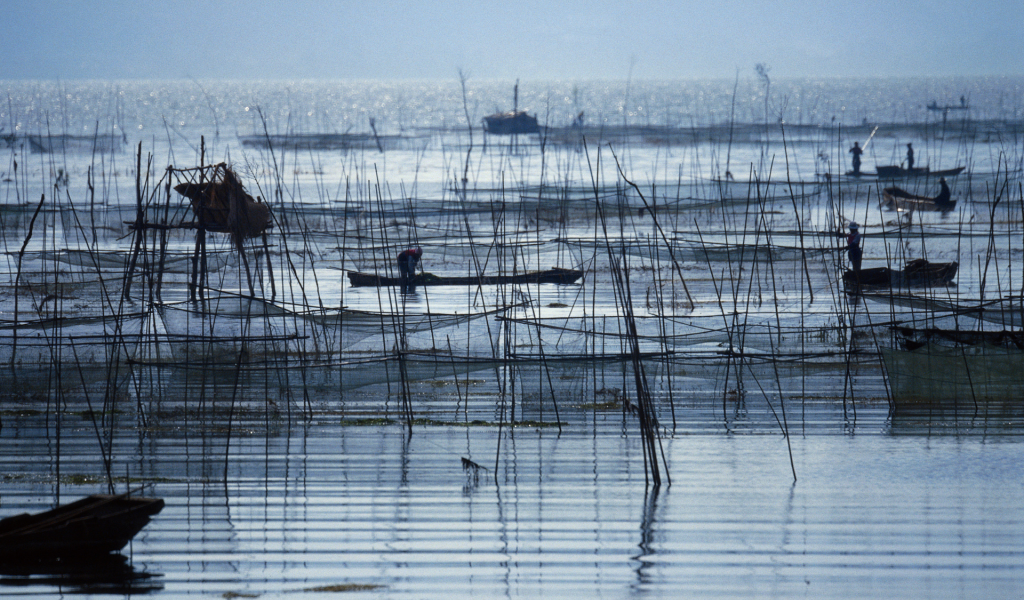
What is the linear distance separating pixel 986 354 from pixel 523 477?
9.27 feet

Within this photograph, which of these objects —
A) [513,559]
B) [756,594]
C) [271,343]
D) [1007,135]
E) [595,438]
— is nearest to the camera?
[756,594]

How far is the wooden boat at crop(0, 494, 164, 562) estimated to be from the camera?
11.1 feet

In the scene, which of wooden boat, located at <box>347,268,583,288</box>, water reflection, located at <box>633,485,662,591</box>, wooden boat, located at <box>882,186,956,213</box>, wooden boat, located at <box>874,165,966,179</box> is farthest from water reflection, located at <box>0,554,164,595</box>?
wooden boat, located at <box>874,165,966,179</box>

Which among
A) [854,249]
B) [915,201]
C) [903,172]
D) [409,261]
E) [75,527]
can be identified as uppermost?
[903,172]

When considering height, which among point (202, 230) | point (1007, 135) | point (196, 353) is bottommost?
point (196, 353)

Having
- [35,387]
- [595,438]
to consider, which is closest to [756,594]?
[595,438]

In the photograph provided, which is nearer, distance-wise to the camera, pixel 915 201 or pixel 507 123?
pixel 915 201

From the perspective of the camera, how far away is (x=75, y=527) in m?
3.40

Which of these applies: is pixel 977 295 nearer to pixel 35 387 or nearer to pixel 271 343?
pixel 271 343

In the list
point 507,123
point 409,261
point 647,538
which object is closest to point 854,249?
point 409,261

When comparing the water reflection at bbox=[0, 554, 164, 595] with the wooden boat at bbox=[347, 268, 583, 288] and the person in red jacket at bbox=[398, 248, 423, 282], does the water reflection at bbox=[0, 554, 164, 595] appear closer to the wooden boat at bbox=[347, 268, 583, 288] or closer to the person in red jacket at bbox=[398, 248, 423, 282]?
the person in red jacket at bbox=[398, 248, 423, 282]

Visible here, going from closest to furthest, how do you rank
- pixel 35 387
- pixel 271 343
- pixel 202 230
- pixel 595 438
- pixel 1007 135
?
pixel 595 438 < pixel 35 387 < pixel 271 343 < pixel 202 230 < pixel 1007 135

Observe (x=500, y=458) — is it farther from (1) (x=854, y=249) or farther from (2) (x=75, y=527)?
(1) (x=854, y=249)

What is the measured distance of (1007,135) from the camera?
34438mm
